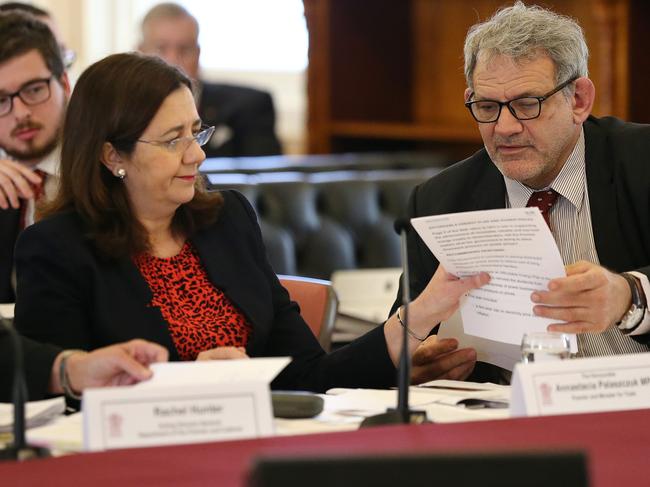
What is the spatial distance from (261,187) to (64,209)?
195 cm

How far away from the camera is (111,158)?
2648 millimetres

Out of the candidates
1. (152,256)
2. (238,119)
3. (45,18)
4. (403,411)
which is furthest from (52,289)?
(238,119)

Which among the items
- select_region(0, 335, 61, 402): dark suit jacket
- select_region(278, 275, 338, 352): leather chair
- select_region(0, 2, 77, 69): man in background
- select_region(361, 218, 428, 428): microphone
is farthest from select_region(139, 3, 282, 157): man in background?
select_region(361, 218, 428, 428): microphone

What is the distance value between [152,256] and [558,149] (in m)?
0.93

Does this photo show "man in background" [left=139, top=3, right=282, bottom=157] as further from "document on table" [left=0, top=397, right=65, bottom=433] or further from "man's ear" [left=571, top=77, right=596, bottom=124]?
"document on table" [left=0, top=397, right=65, bottom=433]

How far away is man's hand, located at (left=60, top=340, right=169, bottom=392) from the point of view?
6.38 feet

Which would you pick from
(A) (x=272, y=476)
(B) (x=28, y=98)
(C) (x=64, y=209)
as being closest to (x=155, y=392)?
(A) (x=272, y=476)

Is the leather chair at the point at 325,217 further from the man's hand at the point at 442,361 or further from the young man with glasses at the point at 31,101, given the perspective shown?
the man's hand at the point at 442,361

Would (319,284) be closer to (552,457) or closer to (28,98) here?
(28,98)

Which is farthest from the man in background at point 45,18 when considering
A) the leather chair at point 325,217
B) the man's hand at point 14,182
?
the leather chair at point 325,217

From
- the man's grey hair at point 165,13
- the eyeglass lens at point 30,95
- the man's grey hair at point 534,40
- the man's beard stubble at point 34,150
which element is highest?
the man's grey hair at point 165,13

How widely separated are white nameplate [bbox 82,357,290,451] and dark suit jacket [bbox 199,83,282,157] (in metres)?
5.05

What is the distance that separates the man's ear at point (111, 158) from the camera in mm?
2633

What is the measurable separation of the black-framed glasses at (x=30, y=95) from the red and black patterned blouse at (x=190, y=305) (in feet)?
2.90
